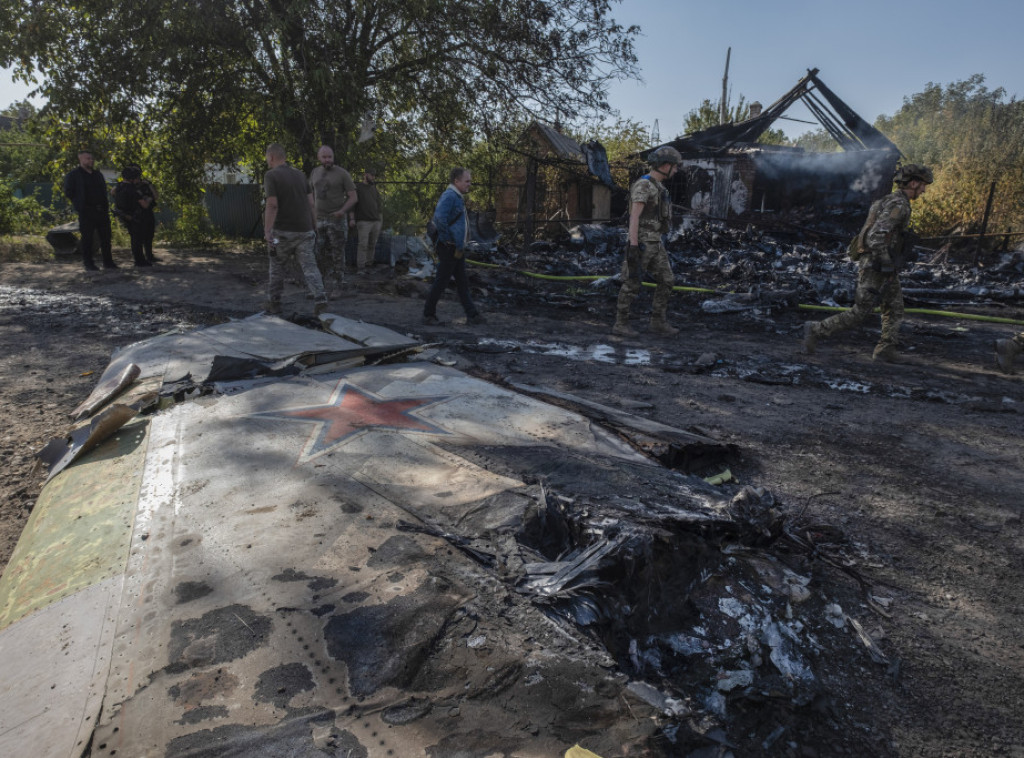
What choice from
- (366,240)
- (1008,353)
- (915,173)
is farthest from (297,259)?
(1008,353)

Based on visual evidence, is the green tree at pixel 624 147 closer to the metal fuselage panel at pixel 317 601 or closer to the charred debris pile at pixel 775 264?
the charred debris pile at pixel 775 264

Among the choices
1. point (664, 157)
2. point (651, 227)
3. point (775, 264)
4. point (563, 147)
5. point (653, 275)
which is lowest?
point (653, 275)

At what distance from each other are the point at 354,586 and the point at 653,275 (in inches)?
218

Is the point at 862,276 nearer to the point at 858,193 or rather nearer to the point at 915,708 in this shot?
the point at 915,708

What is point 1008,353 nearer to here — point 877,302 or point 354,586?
point 877,302

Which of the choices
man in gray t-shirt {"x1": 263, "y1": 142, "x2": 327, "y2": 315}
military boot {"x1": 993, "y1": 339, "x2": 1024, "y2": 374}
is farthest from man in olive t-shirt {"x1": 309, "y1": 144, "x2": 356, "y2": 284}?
military boot {"x1": 993, "y1": 339, "x2": 1024, "y2": 374}

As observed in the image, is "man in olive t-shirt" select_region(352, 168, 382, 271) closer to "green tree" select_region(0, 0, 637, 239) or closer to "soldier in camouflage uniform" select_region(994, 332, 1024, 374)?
"green tree" select_region(0, 0, 637, 239)

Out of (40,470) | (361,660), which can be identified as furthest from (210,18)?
(361,660)

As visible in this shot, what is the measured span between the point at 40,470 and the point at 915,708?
13.7 ft

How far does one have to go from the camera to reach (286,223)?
260 inches

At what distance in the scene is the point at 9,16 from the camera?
984cm

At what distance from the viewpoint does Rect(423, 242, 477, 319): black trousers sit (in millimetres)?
6816

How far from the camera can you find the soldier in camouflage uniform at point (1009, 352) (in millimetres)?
5422

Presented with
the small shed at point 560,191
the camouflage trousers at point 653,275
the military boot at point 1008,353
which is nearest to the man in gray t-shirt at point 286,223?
the camouflage trousers at point 653,275
